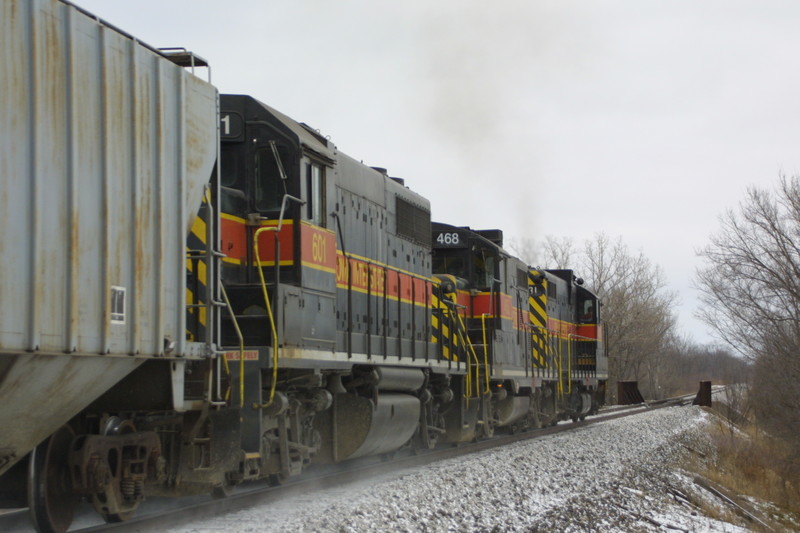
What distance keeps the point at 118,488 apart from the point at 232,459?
1.10 meters

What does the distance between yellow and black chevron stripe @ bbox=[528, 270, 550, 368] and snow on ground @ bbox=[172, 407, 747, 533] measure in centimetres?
366

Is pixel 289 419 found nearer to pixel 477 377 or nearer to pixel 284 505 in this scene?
pixel 284 505

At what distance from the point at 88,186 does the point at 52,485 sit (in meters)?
2.24

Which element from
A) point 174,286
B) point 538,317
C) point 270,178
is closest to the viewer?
point 174,286

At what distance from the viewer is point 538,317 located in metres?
19.7

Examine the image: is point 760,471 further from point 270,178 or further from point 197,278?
point 197,278

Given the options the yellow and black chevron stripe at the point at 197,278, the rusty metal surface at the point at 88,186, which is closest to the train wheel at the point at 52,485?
the rusty metal surface at the point at 88,186

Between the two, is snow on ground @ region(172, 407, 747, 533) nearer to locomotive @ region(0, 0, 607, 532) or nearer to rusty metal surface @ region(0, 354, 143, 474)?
locomotive @ region(0, 0, 607, 532)

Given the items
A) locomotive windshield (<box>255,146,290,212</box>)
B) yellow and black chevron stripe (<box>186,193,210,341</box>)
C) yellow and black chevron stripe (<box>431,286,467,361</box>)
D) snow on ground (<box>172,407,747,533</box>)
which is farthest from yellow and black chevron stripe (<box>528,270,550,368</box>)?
yellow and black chevron stripe (<box>186,193,210,341</box>)

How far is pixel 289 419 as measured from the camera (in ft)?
28.2

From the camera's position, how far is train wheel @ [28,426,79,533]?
5.94m

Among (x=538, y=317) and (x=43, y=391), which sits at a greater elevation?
(x=538, y=317)

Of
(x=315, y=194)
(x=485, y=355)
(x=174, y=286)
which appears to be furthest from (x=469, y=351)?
(x=174, y=286)

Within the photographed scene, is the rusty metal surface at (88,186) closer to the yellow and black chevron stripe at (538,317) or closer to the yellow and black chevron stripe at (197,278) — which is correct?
the yellow and black chevron stripe at (197,278)
